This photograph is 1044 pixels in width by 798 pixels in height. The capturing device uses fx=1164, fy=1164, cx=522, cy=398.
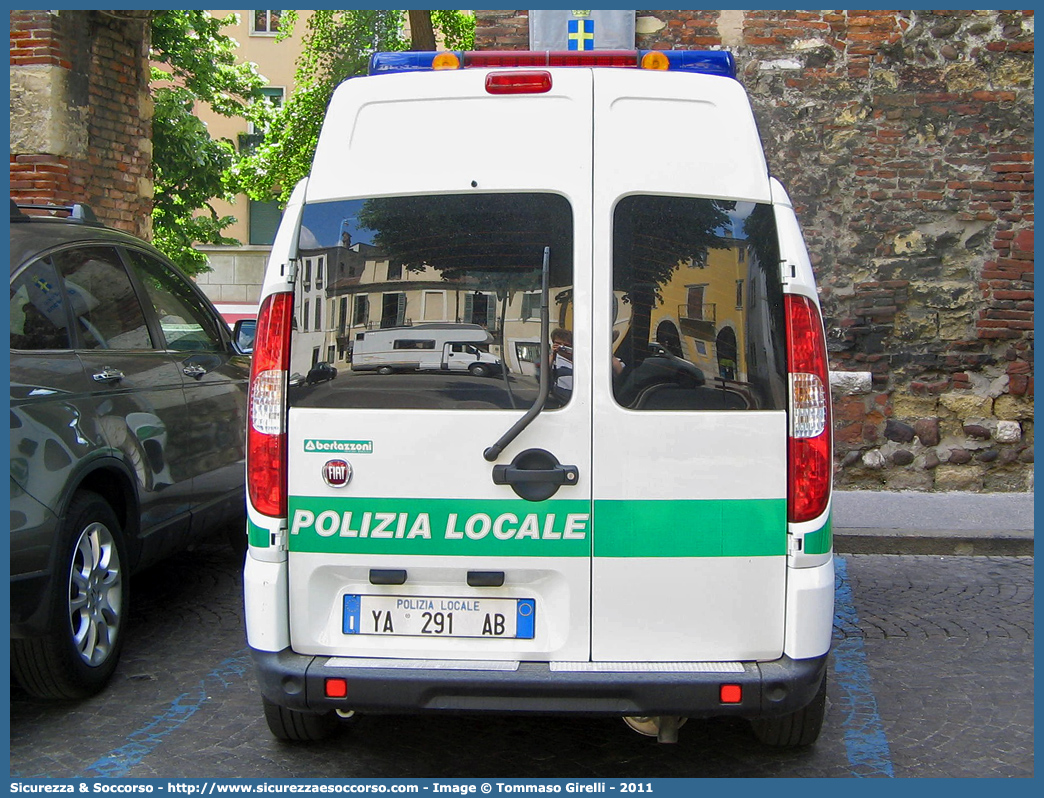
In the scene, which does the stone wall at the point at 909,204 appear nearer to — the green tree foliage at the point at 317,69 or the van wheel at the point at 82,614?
the van wheel at the point at 82,614

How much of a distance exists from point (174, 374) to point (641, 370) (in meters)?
2.90

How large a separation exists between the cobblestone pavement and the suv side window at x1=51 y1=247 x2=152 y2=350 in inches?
55.2

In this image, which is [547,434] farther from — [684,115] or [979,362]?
[979,362]

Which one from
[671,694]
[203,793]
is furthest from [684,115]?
[203,793]

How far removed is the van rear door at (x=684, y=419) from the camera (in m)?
3.45

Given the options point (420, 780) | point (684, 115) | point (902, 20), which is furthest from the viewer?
point (902, 20)

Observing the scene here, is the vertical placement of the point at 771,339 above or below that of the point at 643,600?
above

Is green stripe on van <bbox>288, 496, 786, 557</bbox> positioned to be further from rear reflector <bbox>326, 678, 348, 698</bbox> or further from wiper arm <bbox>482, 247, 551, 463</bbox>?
rear reflector <bbox>326, 678, 348, 698</bbox>

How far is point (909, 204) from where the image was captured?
8812mm

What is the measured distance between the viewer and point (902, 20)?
28.7ft

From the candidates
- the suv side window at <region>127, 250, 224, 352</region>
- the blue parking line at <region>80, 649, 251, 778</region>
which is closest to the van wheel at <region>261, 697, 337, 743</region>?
the blue parking line at <region>80, 649, 251, 778</region>

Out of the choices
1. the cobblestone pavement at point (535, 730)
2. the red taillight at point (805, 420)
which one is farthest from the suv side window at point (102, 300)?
the red taillight at point (805, 420)

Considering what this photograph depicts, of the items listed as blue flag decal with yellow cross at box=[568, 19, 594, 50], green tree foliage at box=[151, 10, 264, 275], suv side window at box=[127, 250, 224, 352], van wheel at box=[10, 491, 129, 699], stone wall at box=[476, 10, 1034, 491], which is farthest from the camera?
green tree foliage at box=[151, 10, 264, 275]

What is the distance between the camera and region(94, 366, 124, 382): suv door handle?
188 inches
